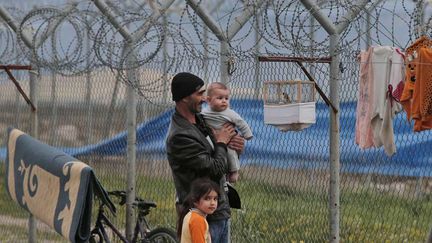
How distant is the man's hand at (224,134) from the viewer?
7301mm

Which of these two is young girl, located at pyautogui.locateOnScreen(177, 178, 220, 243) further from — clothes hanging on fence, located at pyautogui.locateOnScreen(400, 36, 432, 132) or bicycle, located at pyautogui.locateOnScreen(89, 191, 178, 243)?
bicycle, located at pyautogui.locateOnScreen(89, 191, 178, 243)

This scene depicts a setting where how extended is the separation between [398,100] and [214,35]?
191 cm

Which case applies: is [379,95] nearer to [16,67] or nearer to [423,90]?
[423,90]

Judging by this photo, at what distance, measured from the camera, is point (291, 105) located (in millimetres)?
7855

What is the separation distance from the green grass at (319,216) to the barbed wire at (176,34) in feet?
3.94

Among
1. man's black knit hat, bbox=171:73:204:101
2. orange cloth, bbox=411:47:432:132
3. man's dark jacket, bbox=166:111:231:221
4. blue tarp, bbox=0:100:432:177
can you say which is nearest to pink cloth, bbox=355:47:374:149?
orange cloth, bbox=411:47:432:132

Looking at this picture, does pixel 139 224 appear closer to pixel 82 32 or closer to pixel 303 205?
pixel 303 205

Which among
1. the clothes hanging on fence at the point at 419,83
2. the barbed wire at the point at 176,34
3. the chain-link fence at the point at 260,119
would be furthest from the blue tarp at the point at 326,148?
the clothes hanging on fence at the point at 419,83

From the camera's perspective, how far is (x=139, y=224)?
937 cm

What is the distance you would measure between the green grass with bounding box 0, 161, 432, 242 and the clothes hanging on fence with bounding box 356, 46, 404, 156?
0.93m

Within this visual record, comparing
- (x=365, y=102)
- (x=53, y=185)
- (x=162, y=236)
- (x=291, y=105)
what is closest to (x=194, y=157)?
(x=291, y=105)

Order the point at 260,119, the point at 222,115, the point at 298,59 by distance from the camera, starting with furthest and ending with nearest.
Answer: the point at 260,119
the point at 298,59
the point at 222,115

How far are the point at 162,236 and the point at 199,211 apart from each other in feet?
7.17

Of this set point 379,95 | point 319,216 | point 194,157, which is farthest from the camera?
point 319,216
